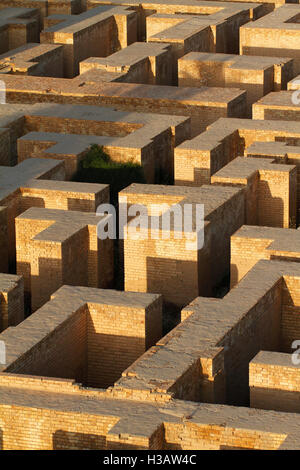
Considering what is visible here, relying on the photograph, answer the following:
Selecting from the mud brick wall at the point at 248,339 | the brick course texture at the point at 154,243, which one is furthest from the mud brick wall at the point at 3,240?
the mud brick wall at the point at 248,339

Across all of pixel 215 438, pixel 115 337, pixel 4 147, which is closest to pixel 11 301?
pixel 115 337

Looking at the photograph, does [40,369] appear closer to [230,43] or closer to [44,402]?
[44,402]

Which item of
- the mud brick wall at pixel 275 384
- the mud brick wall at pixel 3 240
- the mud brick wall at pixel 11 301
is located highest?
Result: the mud brick wall at pixel 275 384

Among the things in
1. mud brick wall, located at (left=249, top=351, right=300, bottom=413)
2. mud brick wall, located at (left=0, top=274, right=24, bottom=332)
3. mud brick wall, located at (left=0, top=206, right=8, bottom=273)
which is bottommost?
mud brick wall, located at (left=0, top=206, right=8, bottom=273)

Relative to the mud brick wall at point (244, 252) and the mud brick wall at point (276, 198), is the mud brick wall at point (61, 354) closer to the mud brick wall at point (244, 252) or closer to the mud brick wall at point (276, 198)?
the mud brick wall at point (244, 252)

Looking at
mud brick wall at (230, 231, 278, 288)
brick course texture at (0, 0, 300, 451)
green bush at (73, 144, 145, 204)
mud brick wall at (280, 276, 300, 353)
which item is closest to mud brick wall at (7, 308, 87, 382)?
brick course texture at (0, 0, 300, 451)

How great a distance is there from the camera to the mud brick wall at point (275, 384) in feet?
45.7

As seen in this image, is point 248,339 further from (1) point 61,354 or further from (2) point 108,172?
(2) point 108,172

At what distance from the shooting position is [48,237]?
17.9 m

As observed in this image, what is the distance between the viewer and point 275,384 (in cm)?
1402

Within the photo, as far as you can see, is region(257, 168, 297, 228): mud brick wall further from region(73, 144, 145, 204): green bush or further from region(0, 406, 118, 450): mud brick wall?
region(0, 406, 118, 450): mud brick wall

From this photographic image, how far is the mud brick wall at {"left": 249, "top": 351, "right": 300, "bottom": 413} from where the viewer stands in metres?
13.9

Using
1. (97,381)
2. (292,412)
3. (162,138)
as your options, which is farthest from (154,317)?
(162,138)
